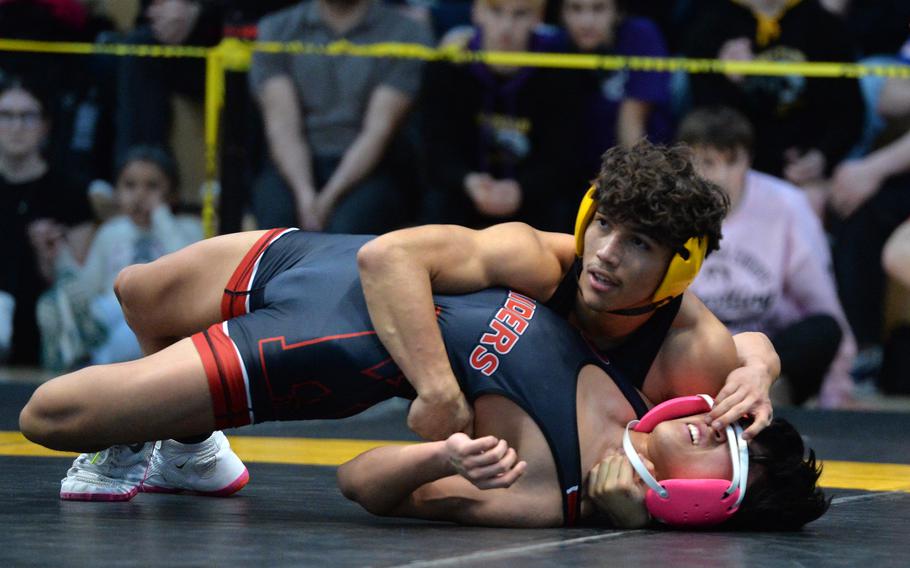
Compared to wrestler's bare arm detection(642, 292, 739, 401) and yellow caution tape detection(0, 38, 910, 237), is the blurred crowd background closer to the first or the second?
yellow caution tape detection(0, 38, 910, 237)

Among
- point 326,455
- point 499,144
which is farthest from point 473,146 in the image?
point 326,455

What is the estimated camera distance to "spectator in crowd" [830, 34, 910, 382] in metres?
6.66

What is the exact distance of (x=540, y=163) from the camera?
6.78 m

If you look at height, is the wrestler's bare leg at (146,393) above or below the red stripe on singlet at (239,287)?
below

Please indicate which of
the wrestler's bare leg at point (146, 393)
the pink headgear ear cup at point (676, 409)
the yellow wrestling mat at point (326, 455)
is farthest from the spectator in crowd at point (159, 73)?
the pink headgear ear cup at point (676, 409)

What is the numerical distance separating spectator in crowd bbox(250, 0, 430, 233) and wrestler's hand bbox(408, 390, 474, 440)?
3842 mm

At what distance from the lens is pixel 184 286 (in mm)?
3447

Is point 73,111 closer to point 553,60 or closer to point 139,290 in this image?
point 553,60

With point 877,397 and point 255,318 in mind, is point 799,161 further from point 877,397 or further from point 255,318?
point 255,318

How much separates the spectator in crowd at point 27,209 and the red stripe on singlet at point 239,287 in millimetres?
4080

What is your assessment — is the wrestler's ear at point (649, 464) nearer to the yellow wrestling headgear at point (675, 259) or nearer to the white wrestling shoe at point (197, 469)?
the yellow wrestling headgear at point (675, 259)

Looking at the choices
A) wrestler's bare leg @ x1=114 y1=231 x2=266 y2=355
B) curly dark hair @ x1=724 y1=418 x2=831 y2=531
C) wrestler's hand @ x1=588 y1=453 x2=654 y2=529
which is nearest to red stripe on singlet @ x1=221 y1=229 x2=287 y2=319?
wrestler's bare leg @ x1=114 y1=231 x2=266 y2=355

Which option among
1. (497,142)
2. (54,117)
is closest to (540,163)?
(497,142)

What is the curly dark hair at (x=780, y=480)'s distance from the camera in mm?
3115
